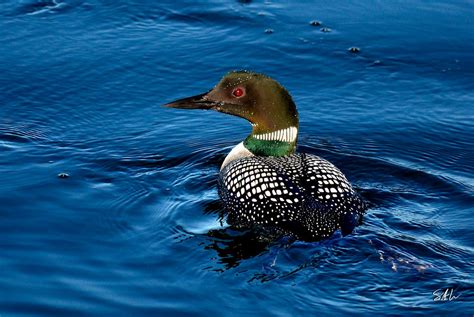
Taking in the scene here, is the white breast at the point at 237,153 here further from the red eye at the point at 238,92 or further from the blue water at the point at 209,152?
the red eye at the point at 238,92

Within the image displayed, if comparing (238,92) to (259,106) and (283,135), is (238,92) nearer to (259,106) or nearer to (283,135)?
(259,106)

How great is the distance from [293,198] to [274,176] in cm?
21

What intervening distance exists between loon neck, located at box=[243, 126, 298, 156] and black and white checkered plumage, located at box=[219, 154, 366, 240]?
0.24 metres

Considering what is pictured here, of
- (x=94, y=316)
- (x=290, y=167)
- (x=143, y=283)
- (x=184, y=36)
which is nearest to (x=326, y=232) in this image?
(x=290, y=167)

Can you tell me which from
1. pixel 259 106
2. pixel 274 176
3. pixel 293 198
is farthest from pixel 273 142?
pixel 293 198

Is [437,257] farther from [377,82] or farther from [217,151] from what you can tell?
[377,82]

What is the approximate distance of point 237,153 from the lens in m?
6.89

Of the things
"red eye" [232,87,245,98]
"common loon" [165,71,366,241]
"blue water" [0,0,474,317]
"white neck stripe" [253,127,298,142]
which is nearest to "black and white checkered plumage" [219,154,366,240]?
"common loon" [165,71,366,241]

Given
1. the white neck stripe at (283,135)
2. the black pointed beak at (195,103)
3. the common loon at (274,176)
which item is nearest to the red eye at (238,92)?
the common loon at (274,176)

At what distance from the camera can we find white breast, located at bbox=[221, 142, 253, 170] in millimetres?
6867

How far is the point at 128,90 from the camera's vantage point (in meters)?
8.10

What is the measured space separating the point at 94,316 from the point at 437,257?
1.88 meters

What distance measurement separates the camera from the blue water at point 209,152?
18.1 ft

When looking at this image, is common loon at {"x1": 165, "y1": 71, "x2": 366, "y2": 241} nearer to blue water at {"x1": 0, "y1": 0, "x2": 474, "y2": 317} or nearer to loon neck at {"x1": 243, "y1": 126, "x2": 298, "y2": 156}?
loon neck at {"x1": 243, "y1": 126, "x2": 298, "y2": 156}
